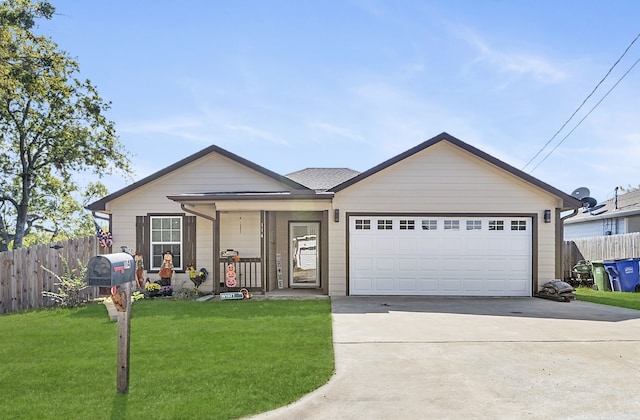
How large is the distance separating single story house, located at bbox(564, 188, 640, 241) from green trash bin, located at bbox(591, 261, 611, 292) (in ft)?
23.9

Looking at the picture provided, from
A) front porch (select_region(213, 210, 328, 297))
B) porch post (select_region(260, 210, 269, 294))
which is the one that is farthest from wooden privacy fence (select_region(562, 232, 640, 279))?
porch post (select_region(260, 210, 269, 294))

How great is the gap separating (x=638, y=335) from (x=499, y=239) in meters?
5.24

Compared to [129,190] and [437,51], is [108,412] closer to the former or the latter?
[129,190]

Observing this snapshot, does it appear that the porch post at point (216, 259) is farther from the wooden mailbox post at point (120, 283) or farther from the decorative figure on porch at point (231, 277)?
the wooden mailbox post at point (120, 283)

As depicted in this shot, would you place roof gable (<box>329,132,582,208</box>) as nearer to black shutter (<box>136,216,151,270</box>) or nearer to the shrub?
black shutter (<box>136,216,151,270</box>)

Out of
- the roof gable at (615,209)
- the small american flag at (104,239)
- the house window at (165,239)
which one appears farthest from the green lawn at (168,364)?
the roof gable at (615,209)

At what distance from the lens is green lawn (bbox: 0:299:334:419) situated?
4438 millimetres

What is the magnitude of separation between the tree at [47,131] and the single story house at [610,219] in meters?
24.5

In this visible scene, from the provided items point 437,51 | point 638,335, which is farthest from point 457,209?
Answer: point 638,335

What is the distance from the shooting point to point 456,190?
1280cm

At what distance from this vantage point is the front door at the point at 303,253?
1453 centimetres

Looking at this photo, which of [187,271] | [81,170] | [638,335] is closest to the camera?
[638,335]

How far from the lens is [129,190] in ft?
44.2

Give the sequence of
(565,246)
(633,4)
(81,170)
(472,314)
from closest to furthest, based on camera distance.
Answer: (472,314) < (633,4) < (565,246) < (81,170)
